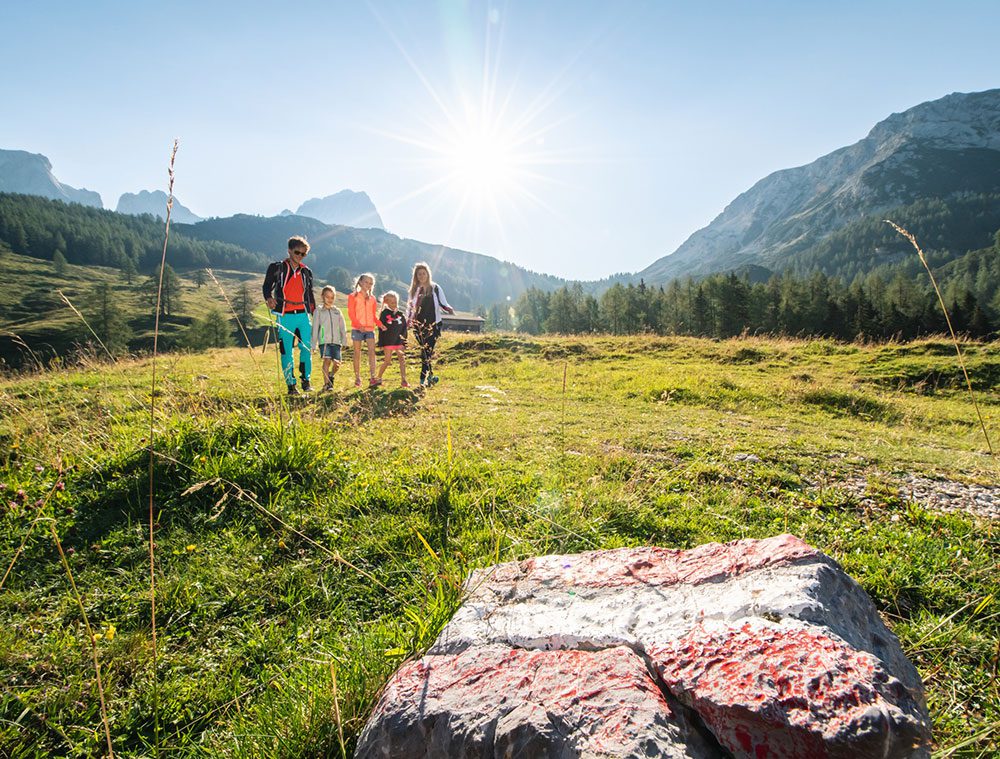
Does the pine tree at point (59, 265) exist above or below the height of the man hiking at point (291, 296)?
above

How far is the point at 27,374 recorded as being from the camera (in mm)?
12188

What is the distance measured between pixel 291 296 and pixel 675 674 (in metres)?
9.97

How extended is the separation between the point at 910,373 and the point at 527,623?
20757 mm

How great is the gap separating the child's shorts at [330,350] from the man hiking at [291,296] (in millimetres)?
1082

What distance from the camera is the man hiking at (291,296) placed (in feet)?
31.3

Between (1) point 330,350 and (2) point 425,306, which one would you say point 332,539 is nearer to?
(1) point 330,350

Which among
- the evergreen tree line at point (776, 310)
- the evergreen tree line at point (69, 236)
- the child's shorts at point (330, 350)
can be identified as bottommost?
the child's shorts at point (330, 350)

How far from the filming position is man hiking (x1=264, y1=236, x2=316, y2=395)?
9.53 metres

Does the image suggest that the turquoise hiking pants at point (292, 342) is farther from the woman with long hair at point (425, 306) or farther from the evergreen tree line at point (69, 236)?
the evergreen tree line at point (69, 236)

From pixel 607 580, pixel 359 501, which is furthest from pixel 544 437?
pixel 607 580

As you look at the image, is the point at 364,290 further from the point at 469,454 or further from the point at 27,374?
the point at 27,374

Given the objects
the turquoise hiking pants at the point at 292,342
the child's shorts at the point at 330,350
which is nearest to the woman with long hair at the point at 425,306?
the child's shorts at the point at 330,350

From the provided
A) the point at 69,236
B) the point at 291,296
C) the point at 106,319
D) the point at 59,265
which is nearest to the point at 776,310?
the point at 291,296

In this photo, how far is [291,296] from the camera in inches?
387
